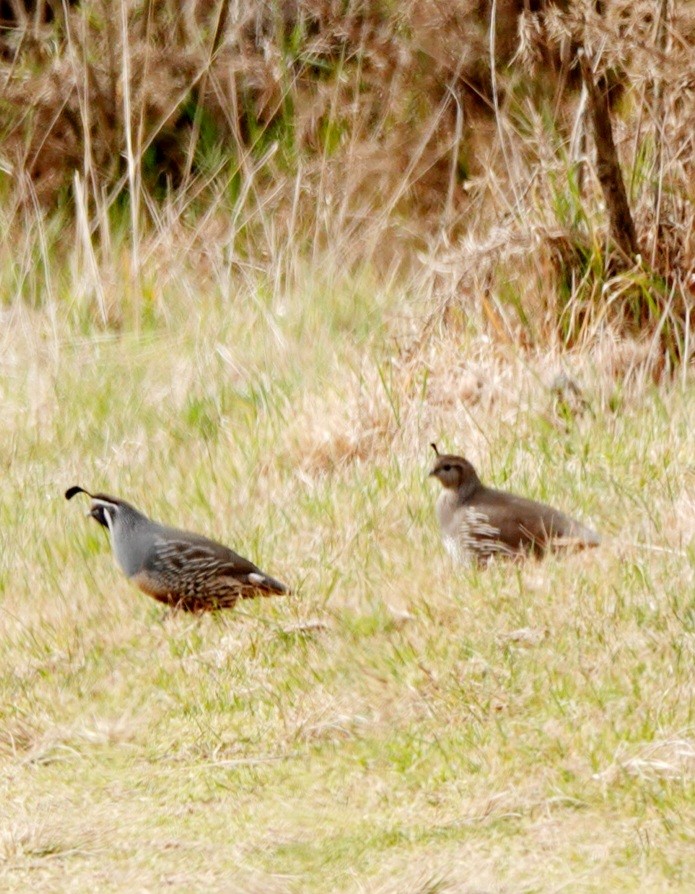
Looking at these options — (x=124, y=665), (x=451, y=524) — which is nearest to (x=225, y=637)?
(x=124, y=665)

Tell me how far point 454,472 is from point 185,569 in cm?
95

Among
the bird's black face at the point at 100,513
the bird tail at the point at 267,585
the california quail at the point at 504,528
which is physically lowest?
the bird's black face at the point at 100,513

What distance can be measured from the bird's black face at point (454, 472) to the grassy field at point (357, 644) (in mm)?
213

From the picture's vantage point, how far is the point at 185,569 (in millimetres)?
5922

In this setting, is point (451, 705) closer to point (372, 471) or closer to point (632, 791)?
point (632, 791)

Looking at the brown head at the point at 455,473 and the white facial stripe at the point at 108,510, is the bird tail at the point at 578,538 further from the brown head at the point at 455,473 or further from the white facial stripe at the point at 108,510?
the white facial stripe at the point at 108,510

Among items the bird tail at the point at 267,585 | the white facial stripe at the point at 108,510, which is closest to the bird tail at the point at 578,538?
the bird tail at the point at 267,585

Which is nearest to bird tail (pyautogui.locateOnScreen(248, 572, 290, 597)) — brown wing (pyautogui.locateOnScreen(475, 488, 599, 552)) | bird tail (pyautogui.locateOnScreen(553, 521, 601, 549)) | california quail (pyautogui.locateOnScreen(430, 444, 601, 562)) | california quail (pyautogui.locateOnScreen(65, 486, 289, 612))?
california quail (pyautogui.locateOnScreen(65, 486, 289, 612))

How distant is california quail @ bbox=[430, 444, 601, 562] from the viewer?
573 centimetres

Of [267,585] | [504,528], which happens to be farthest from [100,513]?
[504,528]

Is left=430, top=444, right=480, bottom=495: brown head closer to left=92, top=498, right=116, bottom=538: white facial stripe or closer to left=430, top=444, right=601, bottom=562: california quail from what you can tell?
left=430, top=444, right=601, bottom=562: california quail

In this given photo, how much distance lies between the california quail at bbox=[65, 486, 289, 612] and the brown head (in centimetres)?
69

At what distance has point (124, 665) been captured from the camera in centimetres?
572

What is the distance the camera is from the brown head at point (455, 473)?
612cm
